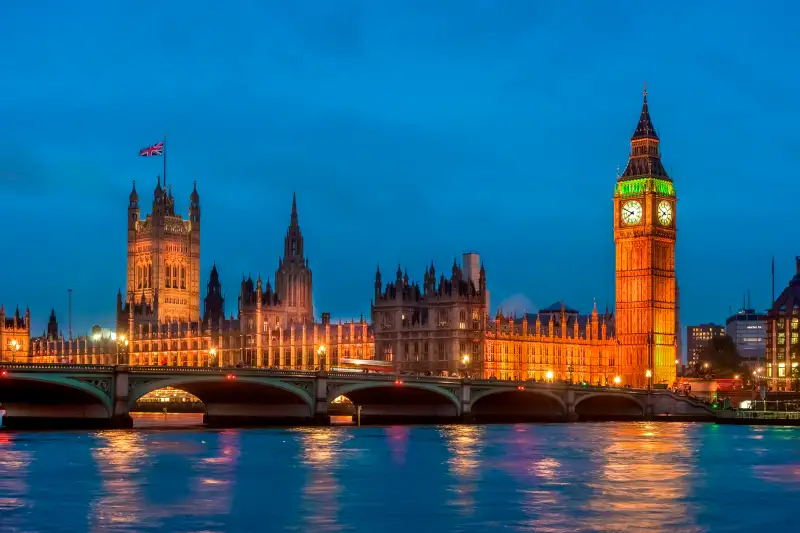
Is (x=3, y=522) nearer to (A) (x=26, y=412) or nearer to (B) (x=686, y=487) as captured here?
(B) (x=686, y=487)

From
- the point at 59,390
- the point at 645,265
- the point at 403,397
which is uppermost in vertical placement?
the point at 645,265

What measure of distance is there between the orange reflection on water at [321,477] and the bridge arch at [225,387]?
5079mm

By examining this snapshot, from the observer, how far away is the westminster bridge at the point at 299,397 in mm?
91875

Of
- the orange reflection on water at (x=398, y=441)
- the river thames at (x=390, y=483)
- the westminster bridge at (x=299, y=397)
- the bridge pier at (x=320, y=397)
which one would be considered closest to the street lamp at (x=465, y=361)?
the westminster bridge at (x=299, y=397)

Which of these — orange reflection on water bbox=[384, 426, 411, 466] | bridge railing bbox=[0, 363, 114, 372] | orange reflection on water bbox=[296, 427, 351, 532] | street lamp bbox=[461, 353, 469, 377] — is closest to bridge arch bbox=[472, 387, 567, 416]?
street lamp bbox=[461, 353, 469, 377]

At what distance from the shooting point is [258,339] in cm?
17375

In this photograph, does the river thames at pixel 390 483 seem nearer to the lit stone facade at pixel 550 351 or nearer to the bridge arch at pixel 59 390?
the bridge arch at pixel 59 390

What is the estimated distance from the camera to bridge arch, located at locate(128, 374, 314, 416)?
307 feet

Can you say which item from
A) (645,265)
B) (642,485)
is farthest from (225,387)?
(645,265)

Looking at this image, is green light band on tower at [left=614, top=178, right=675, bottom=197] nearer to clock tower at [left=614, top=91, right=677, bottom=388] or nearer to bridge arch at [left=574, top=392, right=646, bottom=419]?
clock tower at [left=614, top=91, right=677, bottom=388]

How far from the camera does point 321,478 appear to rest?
59875mm

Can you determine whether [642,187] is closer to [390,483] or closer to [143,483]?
[390,483]

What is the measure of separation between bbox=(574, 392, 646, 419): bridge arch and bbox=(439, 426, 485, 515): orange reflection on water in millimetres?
30118

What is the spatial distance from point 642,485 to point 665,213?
389 ft
